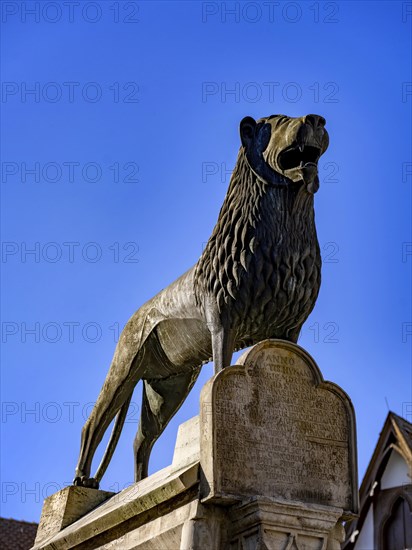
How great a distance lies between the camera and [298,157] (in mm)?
10766

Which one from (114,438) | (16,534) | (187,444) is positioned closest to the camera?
(187,444)

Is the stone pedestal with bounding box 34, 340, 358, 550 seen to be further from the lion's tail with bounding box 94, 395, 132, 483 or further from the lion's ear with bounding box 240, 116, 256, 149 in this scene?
the lion's ear with bounding box 240, 116, 256, 149

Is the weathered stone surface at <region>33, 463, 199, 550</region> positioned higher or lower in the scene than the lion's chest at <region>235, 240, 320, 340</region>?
lower

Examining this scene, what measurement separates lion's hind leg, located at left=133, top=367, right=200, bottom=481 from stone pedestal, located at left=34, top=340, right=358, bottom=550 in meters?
1.85

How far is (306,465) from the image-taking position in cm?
994

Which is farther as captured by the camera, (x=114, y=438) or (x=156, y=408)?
(x=156, y=408)

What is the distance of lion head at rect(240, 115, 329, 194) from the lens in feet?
35.0

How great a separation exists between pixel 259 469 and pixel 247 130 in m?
3.12

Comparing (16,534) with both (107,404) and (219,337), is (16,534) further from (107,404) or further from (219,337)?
(219,337)

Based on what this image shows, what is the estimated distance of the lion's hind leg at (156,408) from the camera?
12445 millimetres

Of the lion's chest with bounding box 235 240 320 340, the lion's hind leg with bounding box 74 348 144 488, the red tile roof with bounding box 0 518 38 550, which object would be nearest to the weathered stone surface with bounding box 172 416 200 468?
the lion's chest with bounding box 235 240 320 340

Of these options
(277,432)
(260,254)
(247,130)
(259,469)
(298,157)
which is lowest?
(259,469)

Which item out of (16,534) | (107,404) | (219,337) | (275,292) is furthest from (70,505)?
(16,534)

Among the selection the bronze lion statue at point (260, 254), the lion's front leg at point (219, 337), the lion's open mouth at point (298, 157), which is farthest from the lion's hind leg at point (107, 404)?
the lion's open mouth at point (298, 157)
